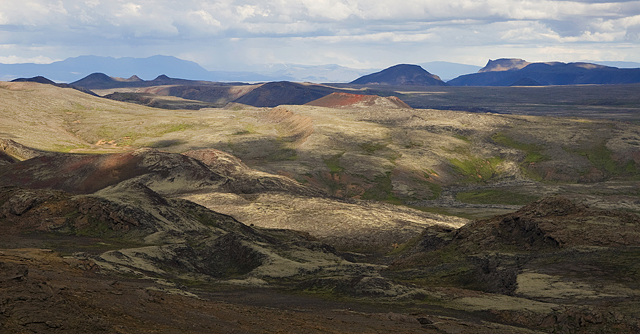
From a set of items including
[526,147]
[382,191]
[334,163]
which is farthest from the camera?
[526,147]

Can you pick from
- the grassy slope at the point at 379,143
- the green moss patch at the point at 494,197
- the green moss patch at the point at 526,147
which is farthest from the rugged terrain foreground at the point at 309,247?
the green moss patch at the point at 526,147

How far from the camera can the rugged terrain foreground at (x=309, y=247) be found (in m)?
32.8

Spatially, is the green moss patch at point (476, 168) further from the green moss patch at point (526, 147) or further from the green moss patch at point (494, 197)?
the green moss patch at point (494, 197)

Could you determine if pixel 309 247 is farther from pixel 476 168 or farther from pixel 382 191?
pixel 476 168

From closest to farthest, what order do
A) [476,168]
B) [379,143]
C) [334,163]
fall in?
[334,163]
[476,168]
[379,143]

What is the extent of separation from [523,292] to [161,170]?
70939 millimetres

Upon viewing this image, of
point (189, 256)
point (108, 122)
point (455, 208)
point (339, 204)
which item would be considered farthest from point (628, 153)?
point (108, 122)

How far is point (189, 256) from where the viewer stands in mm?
53062

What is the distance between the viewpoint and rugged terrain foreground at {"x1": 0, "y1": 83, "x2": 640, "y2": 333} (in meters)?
32.8

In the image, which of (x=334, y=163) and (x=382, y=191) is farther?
(x=334, y=163)

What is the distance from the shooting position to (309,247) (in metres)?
63.6

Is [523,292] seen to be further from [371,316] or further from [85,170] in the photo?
[85,170]

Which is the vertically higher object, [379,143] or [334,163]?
[379,143]

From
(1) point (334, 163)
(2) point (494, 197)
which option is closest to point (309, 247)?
(2) point (494, 197)
